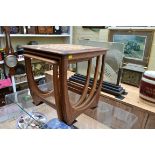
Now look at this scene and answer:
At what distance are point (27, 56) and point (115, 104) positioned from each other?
670 millimetres

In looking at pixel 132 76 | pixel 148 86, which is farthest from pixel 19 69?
pixel 148 86

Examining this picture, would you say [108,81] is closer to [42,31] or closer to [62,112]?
[62,112]

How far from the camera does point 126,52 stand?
1.75 metres

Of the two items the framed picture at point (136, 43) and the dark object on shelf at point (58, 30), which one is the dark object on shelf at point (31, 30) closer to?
the dark object on shelf at point (58, 30)

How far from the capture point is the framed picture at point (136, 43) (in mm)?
1572

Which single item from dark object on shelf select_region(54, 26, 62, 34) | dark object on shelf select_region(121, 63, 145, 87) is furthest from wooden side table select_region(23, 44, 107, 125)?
dark object on shelf select_region(54, 26, 62, 34)

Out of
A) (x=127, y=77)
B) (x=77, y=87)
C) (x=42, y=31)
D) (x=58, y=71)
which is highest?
(x=42, y=31)

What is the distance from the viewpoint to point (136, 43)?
1.65 m

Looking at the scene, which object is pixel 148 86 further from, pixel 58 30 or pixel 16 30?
pixel 58 30

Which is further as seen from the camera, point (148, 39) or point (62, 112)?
point (148, 39)

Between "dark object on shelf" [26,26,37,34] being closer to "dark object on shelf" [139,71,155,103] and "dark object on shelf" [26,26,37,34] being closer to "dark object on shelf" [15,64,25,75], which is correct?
"dark object on shelf" [15,64,25,75]

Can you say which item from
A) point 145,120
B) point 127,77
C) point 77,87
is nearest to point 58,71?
point 77,87

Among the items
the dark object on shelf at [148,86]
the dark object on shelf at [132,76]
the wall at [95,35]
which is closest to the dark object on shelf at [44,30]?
the wall at [95,35]

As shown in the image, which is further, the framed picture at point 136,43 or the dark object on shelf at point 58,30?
the dark object on shelf at point 58,30
